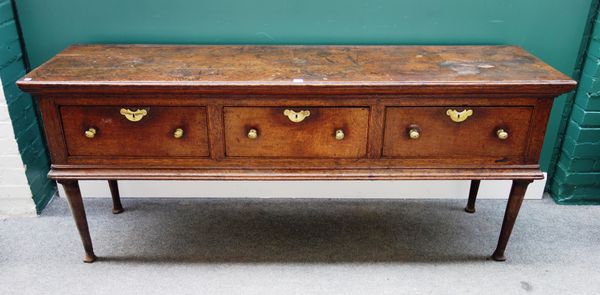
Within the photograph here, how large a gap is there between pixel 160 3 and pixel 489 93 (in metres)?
1.37

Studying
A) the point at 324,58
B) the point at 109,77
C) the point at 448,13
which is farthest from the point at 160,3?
the point at 448,13

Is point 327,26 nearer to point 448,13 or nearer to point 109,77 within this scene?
point 448,13

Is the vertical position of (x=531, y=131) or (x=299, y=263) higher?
(x=531, y=131)

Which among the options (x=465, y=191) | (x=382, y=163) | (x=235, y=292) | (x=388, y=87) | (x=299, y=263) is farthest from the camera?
(x=465, y=191)

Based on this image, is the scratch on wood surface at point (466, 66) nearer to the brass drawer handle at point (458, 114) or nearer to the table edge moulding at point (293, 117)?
the table edge moulding at point (293, 117)

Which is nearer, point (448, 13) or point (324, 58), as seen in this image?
point (324, 58)

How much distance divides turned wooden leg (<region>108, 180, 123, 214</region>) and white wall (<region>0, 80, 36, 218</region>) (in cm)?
37

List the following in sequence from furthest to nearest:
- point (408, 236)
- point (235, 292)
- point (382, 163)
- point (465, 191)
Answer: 1. point (465, 191)
2. point (408, 236)
3. point (235, 292)
4. point (382, 163)

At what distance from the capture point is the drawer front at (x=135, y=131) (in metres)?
1.67

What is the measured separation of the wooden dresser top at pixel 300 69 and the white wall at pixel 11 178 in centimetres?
48

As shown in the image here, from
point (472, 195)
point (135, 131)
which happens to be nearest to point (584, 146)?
point (472, 195)

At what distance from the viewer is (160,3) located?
2.10 metres

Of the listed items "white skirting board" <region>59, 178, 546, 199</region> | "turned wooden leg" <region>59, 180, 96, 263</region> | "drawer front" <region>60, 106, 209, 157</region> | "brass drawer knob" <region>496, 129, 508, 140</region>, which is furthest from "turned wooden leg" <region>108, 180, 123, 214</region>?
"brass drawer knob" <region>496, 129, 508, 140</region>

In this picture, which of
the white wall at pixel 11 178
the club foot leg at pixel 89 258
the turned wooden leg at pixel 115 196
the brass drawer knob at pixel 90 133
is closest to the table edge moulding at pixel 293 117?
the brass drawer knob at pixel 90 133
